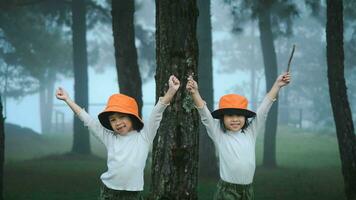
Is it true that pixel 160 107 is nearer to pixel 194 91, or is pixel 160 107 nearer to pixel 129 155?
pixel 194 91

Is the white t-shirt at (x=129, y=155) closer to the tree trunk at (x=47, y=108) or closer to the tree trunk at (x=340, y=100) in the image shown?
the tree trunk at (x=340, y=100)

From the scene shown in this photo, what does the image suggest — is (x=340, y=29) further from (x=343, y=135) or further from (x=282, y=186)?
(x=282, y=186)

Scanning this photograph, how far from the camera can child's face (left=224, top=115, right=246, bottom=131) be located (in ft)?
15.3

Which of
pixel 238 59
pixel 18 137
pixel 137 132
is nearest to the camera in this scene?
pixel 137 132

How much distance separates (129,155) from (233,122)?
1.01 metres

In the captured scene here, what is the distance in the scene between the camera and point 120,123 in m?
4.44

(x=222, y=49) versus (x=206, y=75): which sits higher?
(x=222, y=49)

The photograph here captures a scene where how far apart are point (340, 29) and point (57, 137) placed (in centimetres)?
2352

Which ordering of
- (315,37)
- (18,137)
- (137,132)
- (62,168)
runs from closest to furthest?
1. (137,132)
2. (62,168)
3. (18,137)
4. (315,37)

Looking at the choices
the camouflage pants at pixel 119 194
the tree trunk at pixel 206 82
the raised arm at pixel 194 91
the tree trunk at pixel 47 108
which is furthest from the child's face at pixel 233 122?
the tree trunk at pixel 47 108

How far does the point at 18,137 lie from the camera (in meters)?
27.0

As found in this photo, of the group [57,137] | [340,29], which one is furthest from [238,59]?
[340,29]

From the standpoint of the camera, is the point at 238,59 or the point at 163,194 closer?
the point at 163,194

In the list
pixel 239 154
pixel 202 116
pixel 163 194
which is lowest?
pixel 163 194
